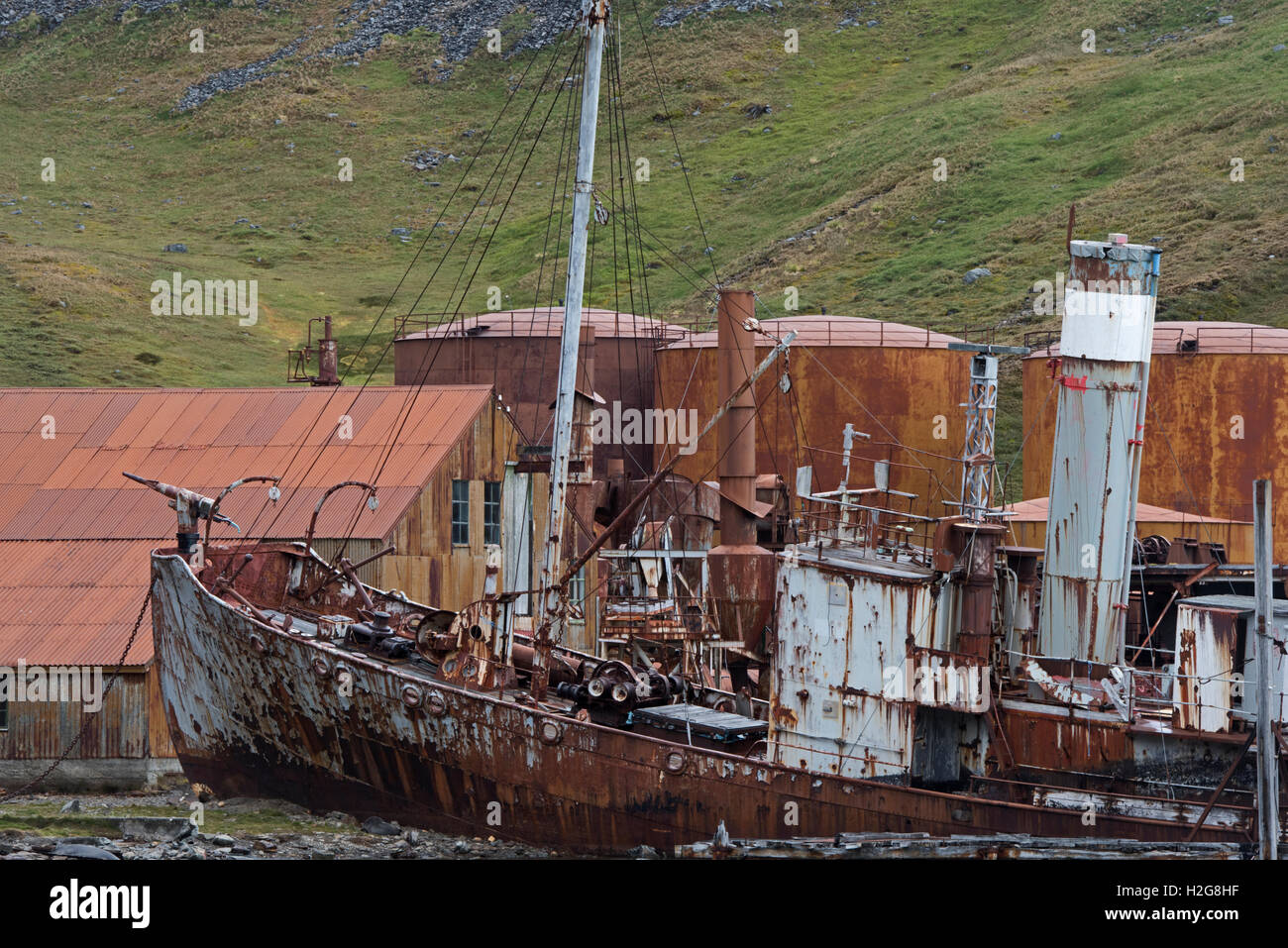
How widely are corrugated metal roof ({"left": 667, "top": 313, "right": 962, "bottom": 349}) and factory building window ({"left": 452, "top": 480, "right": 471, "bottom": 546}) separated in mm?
12741

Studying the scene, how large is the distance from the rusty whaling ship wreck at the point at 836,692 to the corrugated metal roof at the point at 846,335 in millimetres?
18067

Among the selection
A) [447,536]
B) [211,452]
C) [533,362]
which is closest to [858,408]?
[533,362]

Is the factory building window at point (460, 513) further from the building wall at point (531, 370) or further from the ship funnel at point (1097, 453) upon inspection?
the ship funnel at point (1097, 453)

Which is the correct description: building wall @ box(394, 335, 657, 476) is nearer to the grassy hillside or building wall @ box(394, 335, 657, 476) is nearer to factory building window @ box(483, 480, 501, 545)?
factory building window @ box(483, 480, 501, 545)

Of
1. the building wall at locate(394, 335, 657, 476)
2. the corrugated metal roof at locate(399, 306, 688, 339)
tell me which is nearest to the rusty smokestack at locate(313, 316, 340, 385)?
the building wall at locate(394, 335, 657, 476)

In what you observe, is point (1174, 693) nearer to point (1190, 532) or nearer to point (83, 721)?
point (1190, 532)

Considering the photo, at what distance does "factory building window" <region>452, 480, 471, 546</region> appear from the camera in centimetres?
3538

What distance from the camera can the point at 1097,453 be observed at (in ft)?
85.3

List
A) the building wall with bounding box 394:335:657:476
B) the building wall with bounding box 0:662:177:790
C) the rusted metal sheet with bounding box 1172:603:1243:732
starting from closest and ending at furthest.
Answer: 1. the rusted metal sheet with bounding box 1172:603:1243:732
2. the building wall with bounding box 0:662:177:790
3. the building wall with bounding box 394:335:657:476

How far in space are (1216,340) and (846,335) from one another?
991 centimetres

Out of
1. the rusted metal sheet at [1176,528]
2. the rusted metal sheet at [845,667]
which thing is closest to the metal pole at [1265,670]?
the rusted metal sheet at [845,667]

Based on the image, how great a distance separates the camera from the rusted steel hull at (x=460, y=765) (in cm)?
2417

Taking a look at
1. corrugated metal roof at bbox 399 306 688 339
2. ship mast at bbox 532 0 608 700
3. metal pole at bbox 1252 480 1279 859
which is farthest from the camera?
corrugated metal roof at bbox 399 306 688 339

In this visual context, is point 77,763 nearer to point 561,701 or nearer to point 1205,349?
point 561,701
